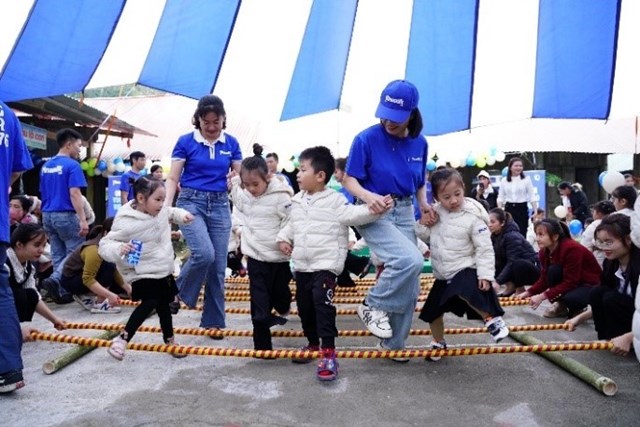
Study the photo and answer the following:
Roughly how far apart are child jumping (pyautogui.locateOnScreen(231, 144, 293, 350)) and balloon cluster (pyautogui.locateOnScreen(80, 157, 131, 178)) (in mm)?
8224

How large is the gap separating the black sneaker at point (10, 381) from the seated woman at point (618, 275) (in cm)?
282

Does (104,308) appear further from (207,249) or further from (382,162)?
(382,162)

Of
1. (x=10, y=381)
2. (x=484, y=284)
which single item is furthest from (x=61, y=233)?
(x=484, y=284)

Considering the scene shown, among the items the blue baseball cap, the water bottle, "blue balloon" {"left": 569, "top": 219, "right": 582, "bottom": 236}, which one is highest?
the blue baseball cap

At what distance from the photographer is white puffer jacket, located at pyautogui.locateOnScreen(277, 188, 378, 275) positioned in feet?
9.56

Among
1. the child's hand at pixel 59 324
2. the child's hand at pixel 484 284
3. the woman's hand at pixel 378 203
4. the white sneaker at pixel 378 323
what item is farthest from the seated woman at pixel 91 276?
the child's hand at pixel 484 284

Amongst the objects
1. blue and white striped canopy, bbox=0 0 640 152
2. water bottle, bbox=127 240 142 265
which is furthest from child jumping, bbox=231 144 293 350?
blue and white striped canopy, bbox=0 0 640 152

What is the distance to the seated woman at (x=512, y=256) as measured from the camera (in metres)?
4.88

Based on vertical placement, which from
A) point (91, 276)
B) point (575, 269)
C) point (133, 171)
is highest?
point (133, 171)

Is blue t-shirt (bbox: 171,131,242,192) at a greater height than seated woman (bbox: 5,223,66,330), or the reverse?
blue t-shirt (bbox: 171,131,242,192)

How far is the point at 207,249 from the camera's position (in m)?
3.38

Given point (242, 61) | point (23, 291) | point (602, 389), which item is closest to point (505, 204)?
point (242, 61)

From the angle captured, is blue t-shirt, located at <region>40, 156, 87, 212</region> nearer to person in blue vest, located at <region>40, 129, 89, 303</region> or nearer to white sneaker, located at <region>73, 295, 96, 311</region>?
person in blue vest, located at <region>40, 129, 89, 303</region>

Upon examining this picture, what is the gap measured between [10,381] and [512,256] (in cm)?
378
